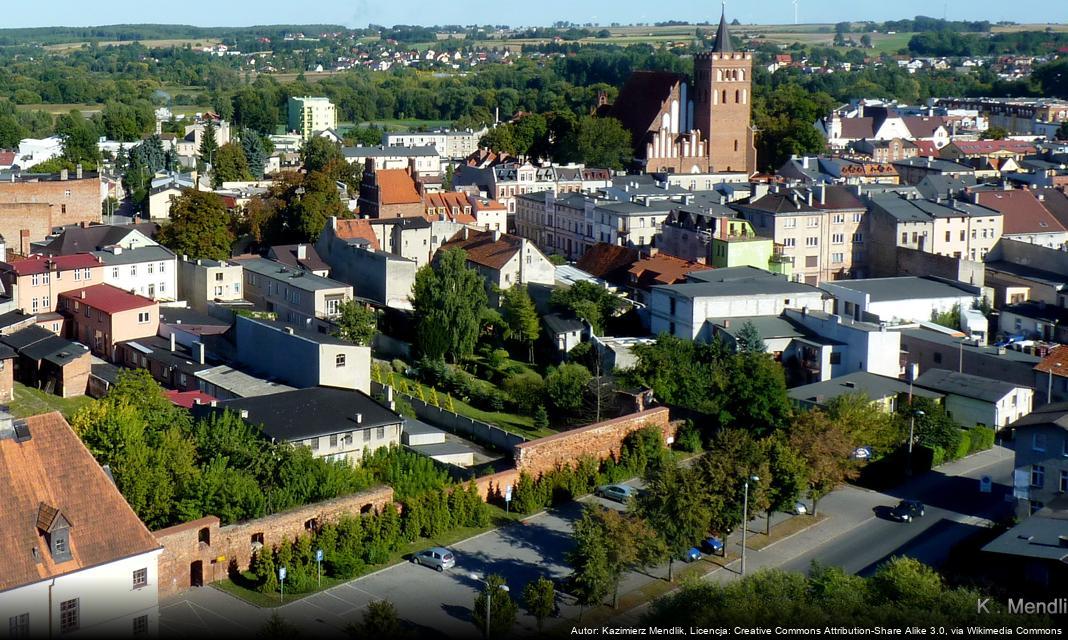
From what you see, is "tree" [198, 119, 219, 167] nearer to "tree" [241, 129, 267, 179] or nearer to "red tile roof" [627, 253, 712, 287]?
"tree" [241, 129, 267, 179]

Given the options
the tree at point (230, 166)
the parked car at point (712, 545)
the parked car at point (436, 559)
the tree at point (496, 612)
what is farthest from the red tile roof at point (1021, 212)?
the tree at point (230, 166)

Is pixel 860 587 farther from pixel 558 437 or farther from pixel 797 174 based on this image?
pixel 797 174

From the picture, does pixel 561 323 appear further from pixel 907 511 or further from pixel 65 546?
pixel 65 546

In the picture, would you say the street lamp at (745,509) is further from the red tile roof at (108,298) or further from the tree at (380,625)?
the red tile roof at (108,298)

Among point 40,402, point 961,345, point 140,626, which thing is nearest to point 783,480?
point 961,345

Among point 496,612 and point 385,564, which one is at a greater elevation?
point 496,612
